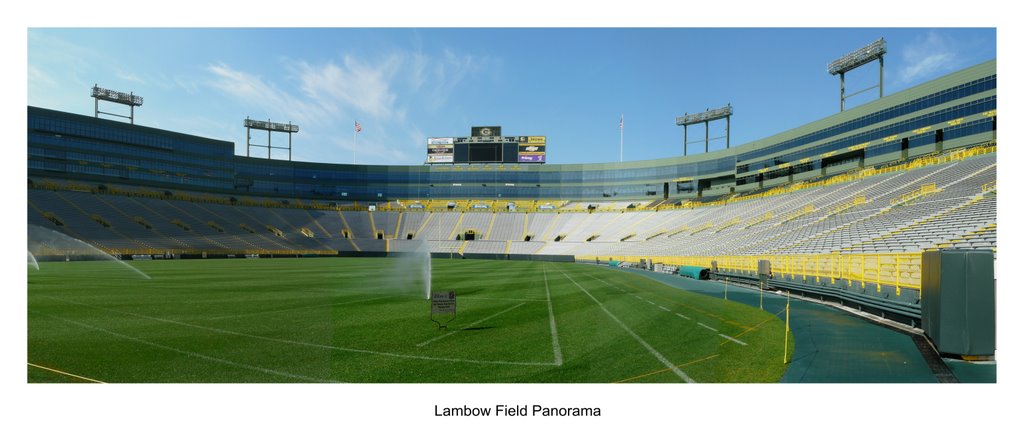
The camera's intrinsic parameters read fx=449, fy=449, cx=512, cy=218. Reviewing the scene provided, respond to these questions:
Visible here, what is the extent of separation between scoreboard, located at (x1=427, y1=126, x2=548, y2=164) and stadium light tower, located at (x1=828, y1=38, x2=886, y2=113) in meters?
49.4

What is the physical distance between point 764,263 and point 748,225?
32.9m

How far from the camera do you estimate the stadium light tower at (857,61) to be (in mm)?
55103

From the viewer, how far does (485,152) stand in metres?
93.2

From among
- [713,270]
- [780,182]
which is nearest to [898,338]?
[713,270]

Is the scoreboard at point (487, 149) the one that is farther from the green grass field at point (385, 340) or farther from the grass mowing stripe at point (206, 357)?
the grass mowing stripe at point (206, 357)

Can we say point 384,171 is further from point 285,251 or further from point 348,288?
point 348,288

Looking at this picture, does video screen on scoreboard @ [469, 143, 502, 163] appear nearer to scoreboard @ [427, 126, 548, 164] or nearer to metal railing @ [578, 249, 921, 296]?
scoreboard @ [427, 126, 548, 164]

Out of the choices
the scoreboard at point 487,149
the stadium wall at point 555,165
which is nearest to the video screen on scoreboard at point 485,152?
the scoreboard at point 487,149

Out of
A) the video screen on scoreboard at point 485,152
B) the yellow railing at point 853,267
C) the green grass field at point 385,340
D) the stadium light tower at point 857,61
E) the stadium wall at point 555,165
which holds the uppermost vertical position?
the stadium light tower at point 857,61

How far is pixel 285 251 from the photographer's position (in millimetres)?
69875

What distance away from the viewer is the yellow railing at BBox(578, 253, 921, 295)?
13.8 meters

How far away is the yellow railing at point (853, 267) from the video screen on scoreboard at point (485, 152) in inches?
2546

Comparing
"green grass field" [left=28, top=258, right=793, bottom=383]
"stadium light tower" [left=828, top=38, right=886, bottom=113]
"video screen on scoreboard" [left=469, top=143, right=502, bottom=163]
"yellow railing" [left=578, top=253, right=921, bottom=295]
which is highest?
"stadium light tower" [left=828, top=38, right=886, bottom=113]

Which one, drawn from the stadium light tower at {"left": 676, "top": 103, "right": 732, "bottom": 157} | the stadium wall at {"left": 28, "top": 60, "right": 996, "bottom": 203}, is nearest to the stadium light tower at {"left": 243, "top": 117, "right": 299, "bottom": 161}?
the stadium wall at {"left": 28, "top": 60, "right": 996, "bottom": 203}
